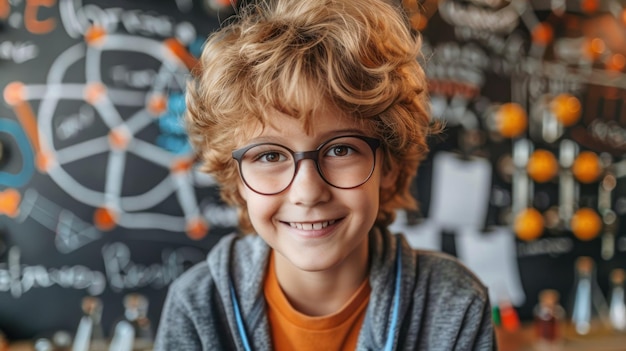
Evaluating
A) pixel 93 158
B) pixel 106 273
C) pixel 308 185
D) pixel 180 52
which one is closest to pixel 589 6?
pixel 180 52

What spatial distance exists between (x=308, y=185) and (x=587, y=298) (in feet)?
4.87

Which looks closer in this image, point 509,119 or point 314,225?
point 314,225

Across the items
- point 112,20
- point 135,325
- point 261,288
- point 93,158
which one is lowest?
point 135,325

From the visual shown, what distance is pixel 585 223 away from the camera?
1630 millimetres

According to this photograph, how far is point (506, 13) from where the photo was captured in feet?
5.07

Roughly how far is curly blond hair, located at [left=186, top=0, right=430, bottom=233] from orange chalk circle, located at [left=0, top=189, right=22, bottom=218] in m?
0.81

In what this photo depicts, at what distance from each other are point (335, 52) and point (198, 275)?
1.51ft

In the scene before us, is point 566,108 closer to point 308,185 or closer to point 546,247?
point 546,247

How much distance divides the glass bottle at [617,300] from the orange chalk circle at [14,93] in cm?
199

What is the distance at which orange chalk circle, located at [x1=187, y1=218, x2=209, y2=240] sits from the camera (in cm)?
141

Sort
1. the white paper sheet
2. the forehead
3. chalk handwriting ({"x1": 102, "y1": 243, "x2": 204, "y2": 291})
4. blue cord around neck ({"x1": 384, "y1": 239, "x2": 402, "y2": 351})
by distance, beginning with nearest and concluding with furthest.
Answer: the forehead < blue cord around neck ({"x1": 384, "y1": 239, "x2": 402, "y2": 351}) < chalk handwriting ({"x1": 102, "y1": 243, "x2": 204, "y2": 291}) < the white paper sheet

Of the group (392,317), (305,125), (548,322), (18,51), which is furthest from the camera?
(548,322)

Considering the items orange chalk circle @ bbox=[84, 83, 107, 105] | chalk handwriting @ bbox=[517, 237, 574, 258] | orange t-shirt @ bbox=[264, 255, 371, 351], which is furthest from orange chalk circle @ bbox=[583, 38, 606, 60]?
orange chalk circle @ bbox=[84, 83, 107, 105]

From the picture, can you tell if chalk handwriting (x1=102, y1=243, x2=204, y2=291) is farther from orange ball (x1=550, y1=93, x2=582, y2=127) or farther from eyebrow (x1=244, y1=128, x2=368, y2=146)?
orange ball (x1=550, y1=93, x2=582, y2=127)
